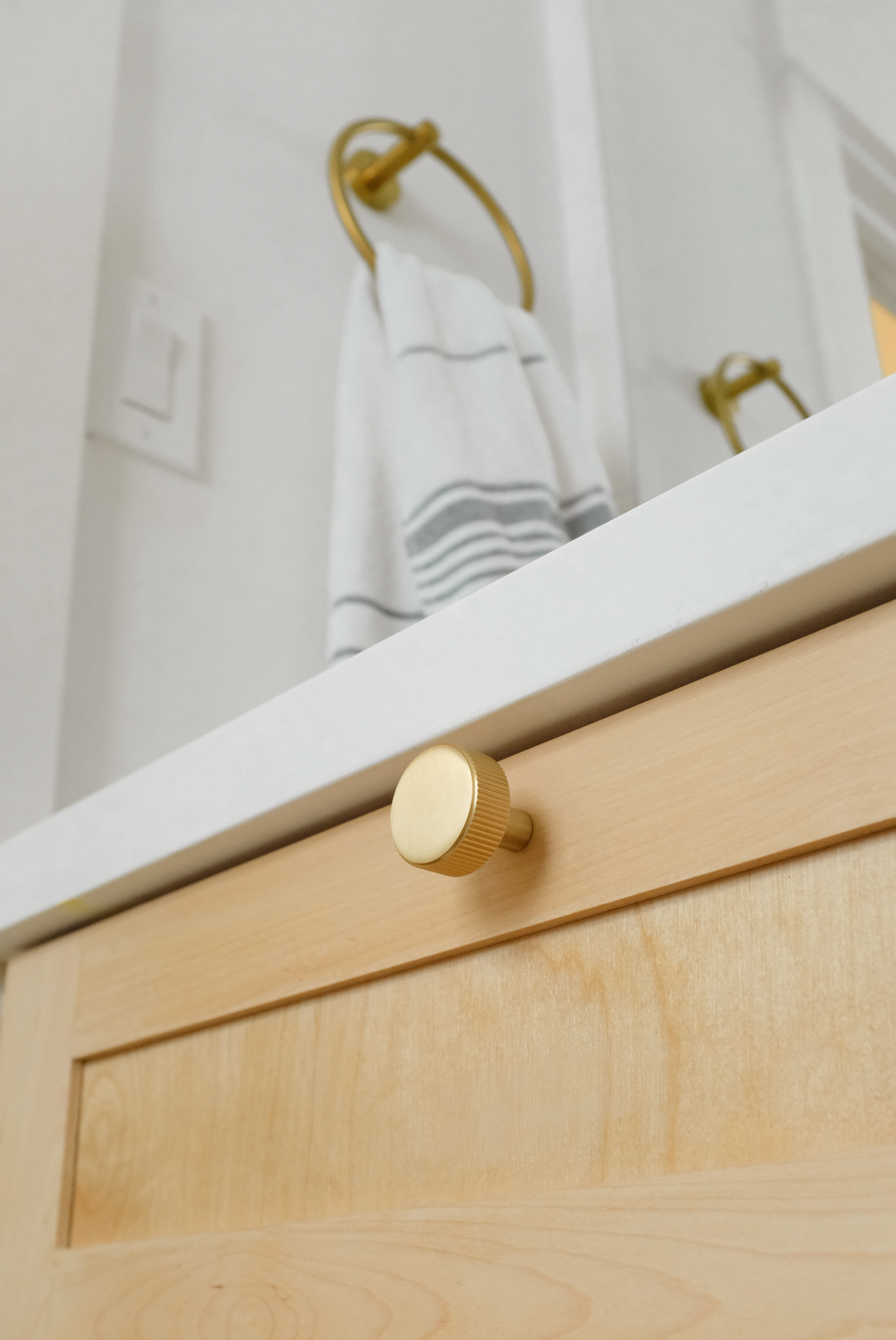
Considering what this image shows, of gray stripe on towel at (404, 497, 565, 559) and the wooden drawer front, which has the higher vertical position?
gray stripe on towel at (404, 497, 565, 559)

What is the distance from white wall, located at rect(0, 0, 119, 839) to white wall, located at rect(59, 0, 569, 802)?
33 mm

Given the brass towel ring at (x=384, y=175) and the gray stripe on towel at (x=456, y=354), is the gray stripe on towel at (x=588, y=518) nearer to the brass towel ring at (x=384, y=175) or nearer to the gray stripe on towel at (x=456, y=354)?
the gray stripe on towel at (x=456, y=354)

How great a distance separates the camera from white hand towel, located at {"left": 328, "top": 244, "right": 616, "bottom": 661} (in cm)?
79

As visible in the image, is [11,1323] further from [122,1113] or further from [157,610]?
[157,610]

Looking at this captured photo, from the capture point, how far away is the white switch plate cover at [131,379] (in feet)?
2.57

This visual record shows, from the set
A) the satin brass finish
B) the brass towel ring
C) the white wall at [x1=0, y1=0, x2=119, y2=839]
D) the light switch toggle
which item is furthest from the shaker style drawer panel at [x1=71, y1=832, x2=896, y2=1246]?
the satin brass finish

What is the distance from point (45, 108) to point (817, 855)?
2.54 ft

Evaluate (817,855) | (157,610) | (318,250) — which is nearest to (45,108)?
(318,250)

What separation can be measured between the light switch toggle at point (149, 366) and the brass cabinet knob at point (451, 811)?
1.90ft

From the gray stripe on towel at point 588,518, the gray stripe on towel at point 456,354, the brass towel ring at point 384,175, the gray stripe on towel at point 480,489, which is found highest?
the brass towel ring at point 384,175

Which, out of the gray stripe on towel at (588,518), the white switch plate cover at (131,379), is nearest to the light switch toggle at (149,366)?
the white switch plate cover at (131,379)

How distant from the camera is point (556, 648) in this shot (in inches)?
12.4

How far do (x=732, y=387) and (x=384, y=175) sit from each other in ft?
1.57

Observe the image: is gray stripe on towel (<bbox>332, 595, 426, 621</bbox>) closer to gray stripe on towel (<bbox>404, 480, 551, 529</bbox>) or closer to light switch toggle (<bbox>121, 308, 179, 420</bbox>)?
gray stripe on towel (<bbox>404, 480, 551, 529</bbox>)
